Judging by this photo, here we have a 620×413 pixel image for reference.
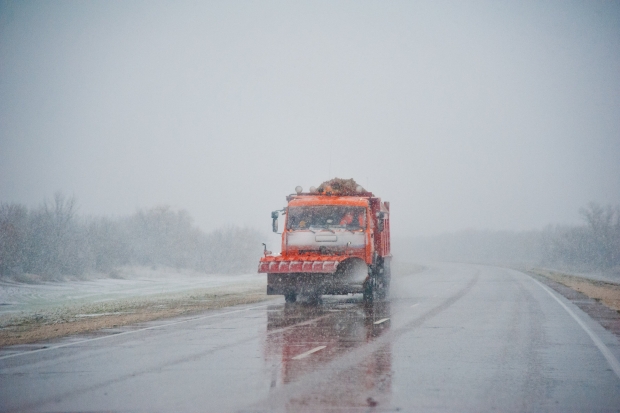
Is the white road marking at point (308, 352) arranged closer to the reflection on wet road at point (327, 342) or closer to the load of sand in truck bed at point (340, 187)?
the reflection on wet road at point (327, 342)

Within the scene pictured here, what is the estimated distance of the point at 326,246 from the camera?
2283 centimetres

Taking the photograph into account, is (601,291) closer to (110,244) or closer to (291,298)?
(291,298)

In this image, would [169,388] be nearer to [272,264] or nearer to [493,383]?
[493,383]

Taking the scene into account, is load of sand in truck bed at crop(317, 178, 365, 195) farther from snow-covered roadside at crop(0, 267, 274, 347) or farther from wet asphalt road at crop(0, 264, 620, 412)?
wet asphalt road at crop(0, 264, 620, 412)

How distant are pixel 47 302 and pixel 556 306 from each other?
23759 millimetres

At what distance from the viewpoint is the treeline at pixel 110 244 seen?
2133 inches

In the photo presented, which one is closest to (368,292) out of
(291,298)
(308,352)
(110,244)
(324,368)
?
(291,298)

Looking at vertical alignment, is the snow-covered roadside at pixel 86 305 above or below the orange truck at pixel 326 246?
below

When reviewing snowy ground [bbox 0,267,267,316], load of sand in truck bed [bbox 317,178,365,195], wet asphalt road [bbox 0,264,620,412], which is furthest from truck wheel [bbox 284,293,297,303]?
snowy ground [bbox 0,267,267,316]

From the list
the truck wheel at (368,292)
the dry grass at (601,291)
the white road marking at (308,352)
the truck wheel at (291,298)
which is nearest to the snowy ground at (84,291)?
the truck wheel at (291,298)

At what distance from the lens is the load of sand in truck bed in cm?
2491

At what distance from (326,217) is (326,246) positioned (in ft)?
3.56

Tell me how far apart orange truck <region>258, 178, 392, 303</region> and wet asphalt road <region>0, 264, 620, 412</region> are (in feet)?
16.3

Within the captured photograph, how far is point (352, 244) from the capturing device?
22953 millimetres
